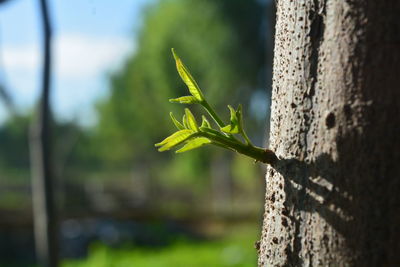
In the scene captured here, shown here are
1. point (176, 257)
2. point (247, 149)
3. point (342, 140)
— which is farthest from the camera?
point (176, 257)

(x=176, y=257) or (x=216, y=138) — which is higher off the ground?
(x=216, y=138)

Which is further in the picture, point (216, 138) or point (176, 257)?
point (176, 257)

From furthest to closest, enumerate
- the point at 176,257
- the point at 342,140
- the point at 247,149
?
the point at 176,257, the point at 247,149, the point at 342,140

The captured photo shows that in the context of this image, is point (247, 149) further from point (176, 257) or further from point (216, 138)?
point (176, 257)

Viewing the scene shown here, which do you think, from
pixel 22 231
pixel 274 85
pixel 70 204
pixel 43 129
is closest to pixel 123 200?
pixel 70 204

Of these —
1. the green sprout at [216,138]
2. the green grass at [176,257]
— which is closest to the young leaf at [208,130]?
the green sprout at [216,138]

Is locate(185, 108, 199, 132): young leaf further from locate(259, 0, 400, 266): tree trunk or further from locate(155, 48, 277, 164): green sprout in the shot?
locate(259, 0, 400, 266): tree trunk

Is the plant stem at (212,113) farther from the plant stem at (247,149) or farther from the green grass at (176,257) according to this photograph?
the green grass at (176,257)

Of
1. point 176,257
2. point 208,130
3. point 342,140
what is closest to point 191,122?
point 208,130
